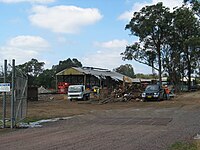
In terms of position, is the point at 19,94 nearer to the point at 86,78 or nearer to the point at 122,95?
the point at 122,95

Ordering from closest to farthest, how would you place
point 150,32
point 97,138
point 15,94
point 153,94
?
point 97,138, point 15,94, point 153,94, point 150,32

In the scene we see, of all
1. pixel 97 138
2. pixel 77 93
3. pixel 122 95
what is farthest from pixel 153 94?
pixel 97 138

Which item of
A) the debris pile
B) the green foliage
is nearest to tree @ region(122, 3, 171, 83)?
the green foliage

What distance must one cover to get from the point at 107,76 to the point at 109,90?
107 ft

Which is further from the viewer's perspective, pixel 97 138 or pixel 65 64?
pixel 65 64

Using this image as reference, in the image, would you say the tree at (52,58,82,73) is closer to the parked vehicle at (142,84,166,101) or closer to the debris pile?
the debris pile

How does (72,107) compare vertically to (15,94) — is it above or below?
below

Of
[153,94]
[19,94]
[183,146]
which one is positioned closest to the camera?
[183,146]

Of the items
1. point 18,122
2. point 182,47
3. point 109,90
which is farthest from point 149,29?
point 18,122

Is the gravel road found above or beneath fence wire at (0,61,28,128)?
beneath

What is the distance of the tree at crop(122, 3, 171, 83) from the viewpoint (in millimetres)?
72375

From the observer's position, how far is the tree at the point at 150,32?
72.4 metres

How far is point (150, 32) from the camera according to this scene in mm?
72812

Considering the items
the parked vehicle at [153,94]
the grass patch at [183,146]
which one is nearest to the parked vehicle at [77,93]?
the parked vehicle at [153,94]
